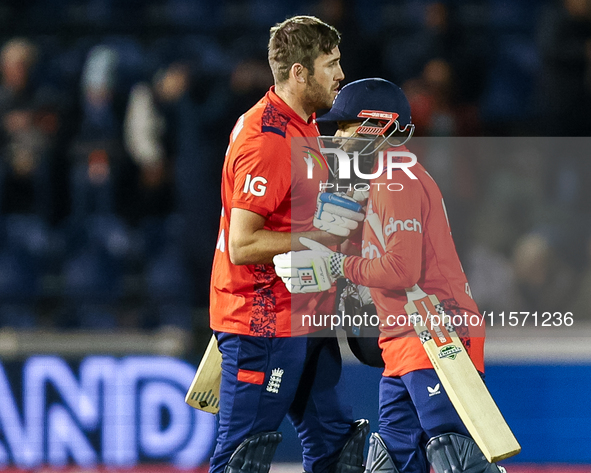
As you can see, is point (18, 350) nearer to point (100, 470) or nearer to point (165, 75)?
point (100, 470)

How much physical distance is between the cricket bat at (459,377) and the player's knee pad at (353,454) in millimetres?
617

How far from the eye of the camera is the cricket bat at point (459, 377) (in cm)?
313

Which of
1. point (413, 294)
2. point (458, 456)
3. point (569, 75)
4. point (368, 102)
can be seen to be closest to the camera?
point (458, 456)

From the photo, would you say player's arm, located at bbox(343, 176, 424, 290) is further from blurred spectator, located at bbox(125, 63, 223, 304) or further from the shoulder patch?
blurred spectator, located at bbox(125, 63, 223, 304)

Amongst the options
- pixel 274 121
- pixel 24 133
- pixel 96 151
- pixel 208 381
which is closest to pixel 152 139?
pixel 96 151

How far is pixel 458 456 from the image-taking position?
123 inches

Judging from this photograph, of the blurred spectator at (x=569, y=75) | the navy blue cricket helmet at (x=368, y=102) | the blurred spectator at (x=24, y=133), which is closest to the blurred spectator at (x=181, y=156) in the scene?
the blurred spectator at (x=24, y=133)

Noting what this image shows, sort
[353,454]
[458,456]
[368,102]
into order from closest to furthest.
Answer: [458,456] → [368,102] → [353,454]

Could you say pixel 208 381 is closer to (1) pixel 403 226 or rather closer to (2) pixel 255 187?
(2) pixel 255 187

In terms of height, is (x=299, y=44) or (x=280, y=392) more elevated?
(x=299, y=44)

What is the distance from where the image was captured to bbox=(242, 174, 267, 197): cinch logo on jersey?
3.32 meters

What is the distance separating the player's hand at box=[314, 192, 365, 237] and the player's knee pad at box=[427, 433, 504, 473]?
85cm

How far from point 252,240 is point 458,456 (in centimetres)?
106

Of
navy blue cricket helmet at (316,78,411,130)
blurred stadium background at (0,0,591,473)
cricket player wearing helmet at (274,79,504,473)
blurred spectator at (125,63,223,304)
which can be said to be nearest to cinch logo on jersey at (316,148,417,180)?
cricket player wearing helmet at (274,79,504,473)
